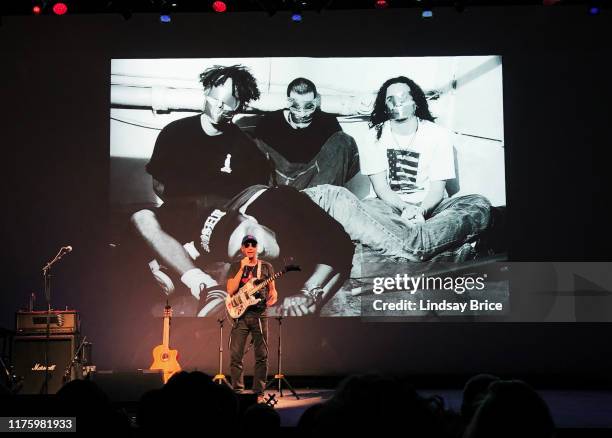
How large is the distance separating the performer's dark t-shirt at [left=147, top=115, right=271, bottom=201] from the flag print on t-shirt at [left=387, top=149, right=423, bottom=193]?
1.38 metres

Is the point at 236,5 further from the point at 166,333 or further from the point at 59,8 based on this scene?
the point at 166,333

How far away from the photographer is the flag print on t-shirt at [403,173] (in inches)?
314

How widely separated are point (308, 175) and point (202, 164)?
47.0 inches

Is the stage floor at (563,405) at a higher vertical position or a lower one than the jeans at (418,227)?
lower

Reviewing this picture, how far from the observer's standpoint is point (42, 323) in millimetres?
7055

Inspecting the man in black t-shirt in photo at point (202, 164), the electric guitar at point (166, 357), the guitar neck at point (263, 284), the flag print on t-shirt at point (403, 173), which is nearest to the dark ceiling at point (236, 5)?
the man in black t-shirt in photo at point (202, 164)

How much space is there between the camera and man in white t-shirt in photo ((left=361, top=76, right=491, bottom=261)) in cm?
794

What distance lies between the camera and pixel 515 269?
26.1 feet

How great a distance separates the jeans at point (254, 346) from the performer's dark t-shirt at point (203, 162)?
1.71m

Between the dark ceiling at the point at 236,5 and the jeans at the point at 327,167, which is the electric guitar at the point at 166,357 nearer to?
the jeans at the point at 327,167

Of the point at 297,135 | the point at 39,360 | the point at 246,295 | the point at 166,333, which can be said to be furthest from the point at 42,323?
the point at 297,135

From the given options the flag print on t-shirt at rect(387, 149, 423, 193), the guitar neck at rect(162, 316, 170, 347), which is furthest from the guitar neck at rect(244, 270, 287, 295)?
the flag print on t-shirt at rect(387, 149, 423, 193)

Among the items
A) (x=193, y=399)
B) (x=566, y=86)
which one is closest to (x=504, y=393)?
(x=193, y=399)

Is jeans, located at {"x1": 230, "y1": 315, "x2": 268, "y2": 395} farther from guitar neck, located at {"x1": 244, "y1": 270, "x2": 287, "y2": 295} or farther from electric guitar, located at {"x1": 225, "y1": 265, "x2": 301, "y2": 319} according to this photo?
guitar neck, located at {"x1": 244, "y1": 270, "x2": 287, "y2": 295}
